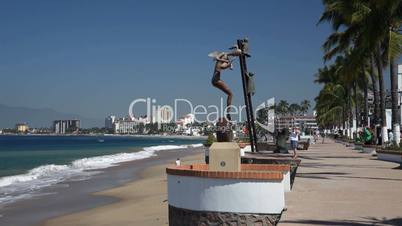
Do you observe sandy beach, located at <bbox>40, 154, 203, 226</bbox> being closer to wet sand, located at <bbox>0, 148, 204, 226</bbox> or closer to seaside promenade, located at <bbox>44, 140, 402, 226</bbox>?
seaside promenade, located at <bbox>44, 140, 402, 226</bbox>

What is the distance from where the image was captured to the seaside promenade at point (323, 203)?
8023 mm

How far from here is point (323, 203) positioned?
9477 mm

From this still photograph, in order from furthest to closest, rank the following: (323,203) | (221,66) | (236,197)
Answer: (221,66)
(323,203)
(236,197)

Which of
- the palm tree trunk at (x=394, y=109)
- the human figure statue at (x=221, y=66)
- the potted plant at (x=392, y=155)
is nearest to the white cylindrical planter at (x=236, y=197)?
the human figure statue at (x=221, y=66)

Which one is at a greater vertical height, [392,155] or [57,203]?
[392,155]

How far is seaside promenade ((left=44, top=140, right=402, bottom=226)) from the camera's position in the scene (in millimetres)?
8023

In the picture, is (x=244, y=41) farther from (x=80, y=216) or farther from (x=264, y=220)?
(x=264, y=220)

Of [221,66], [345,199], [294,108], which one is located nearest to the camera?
[345,199]

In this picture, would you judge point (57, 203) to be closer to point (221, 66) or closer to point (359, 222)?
point (221, 66)

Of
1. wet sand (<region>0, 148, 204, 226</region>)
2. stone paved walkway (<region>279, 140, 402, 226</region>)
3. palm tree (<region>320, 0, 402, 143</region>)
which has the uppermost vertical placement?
palm tree (<region>320, 0, 402, 143</region>)

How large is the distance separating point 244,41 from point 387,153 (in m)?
9.14

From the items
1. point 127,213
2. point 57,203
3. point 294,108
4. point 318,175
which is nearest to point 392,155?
point 318,175

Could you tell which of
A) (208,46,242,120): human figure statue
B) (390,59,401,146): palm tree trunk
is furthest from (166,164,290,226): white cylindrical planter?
(390,59,401,146): palm tree trunk

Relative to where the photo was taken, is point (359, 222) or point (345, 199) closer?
point (359, 222)
